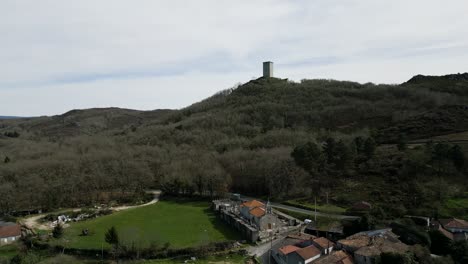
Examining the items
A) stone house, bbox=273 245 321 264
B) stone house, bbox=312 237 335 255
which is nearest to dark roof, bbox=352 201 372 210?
stone house, bbox=312 237 335 255

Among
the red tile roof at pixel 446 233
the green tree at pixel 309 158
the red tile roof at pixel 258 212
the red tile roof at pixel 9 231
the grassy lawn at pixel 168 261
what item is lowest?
the grassy lawn at pixel 168 261

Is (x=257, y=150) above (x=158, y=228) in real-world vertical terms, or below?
above

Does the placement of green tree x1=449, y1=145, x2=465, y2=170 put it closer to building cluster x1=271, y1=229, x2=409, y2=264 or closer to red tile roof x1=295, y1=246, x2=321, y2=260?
building cluster x1=271, y1=229, x2=409, y2=264

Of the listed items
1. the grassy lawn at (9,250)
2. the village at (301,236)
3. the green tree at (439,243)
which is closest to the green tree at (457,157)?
the village at (301,236)

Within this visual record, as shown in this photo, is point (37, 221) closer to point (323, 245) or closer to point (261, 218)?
point (261, 218)

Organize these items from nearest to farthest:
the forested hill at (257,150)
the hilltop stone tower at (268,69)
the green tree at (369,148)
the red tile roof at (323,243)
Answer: the red tile roof at (323,243) < the forested hill at (257,150) < the green tree at (369,148) < the hilltop stone tower at (268,69)

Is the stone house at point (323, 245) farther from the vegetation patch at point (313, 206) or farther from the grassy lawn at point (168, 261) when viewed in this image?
the vegetation patch at point (313, 206)

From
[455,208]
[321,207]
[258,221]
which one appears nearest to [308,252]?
[258,221]
